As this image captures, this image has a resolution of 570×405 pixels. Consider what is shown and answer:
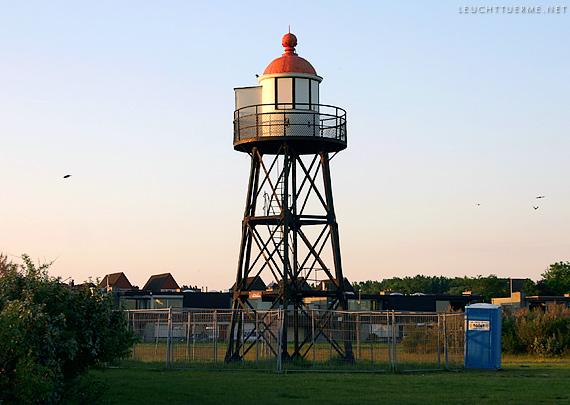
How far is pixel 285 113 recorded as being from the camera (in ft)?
121

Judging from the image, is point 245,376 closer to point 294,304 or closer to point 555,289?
point 294,304

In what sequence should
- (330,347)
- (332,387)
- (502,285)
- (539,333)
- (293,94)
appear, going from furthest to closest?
(502,285) < (539,333) < (293,94) < (330,347) < (332,387)

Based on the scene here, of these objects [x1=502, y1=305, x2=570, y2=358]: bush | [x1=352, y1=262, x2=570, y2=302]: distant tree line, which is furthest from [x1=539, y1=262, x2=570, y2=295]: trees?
[x1=502, y1=305, x2=570, y2=358]: bush

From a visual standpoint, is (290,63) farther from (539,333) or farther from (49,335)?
(49,335)

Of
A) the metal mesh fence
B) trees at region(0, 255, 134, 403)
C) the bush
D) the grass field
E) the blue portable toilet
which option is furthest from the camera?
the bush

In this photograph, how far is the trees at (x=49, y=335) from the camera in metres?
16.8

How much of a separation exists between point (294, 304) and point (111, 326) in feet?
58.3

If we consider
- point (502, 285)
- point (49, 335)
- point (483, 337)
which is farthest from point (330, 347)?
point (502, 285)

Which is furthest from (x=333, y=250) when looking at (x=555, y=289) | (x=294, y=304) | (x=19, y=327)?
(x=555, y=289)

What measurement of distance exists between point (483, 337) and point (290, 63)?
47.8ft

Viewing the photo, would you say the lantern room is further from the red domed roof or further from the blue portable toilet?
the blue portable toilet

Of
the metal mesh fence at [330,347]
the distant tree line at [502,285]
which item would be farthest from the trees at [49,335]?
the distant tree line at [502,285]

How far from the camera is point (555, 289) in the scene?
11269 cm

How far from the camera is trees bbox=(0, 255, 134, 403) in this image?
663 inches
